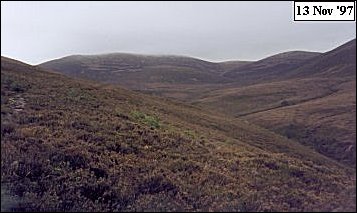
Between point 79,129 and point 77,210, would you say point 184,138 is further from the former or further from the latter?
point 77,210

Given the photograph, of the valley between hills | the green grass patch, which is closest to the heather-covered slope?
the valley between hills

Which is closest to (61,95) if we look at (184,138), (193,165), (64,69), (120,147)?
(184,138)

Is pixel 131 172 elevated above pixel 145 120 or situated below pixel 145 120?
above

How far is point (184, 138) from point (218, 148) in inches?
49.4

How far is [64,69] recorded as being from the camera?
640 feet

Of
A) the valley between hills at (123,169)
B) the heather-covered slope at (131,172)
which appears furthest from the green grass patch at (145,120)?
the heather-covered slope at (131,172)

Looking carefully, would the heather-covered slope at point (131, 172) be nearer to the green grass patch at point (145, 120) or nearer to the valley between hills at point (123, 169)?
the valley between hills at point (123, 169)

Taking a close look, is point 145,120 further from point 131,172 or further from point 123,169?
point 131,172

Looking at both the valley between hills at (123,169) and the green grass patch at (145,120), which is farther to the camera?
the green grass patch at (145,120)

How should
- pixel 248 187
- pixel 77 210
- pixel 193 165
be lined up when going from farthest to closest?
pixel 193 165
pixel 248 187
pixel 77 210

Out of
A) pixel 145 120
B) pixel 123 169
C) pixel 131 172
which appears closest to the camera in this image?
pixel 131 172

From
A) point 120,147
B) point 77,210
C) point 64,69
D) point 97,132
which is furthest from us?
point 64,69

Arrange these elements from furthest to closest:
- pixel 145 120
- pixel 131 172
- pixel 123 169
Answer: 1. pixel 145 120
2. pixel 123 169
3. pixel 131 172

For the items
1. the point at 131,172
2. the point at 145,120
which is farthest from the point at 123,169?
the point at 145,120
